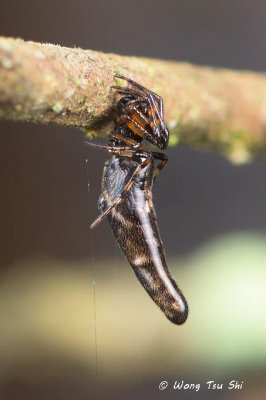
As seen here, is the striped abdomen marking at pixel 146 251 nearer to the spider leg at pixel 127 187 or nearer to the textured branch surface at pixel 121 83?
the spider leg at pixel 127 187

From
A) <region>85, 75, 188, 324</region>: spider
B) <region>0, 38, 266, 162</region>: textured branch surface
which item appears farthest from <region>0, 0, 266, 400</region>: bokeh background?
<region>85, 75, 188, 324</region>: spider

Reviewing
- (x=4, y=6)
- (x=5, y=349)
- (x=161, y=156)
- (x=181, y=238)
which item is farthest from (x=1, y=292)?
(x=161, y=156)

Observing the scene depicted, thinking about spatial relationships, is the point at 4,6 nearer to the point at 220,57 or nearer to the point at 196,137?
the point at 220,57

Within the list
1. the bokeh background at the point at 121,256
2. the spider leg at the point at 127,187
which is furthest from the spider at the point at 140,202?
the bokeh background at the point at 121,256

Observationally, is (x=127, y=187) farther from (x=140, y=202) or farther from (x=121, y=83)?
(x=121, y=83)

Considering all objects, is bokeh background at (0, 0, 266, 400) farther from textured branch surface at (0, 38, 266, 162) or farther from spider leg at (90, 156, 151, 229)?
spider leg at (90, 156, 151, 229)

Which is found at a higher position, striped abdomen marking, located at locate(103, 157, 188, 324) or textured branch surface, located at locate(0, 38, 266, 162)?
textured branch surface, located at locate(0, 38, 266, 162)

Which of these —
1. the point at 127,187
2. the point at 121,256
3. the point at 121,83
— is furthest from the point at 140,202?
the point at 121,256

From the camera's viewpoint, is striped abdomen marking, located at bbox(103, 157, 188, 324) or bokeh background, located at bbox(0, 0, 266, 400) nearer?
striped abdomen marking, located at bbox(103, 157, 188, 324)
